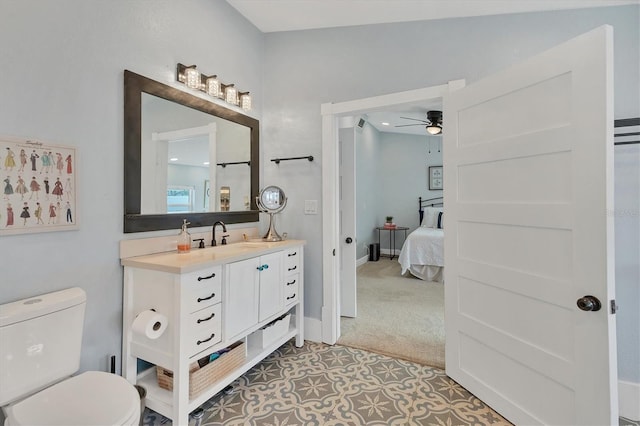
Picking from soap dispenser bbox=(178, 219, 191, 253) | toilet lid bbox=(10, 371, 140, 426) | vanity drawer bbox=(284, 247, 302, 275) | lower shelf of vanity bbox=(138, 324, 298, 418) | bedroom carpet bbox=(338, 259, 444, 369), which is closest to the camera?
toilet lid bbox=(10, 371, 140, 426)

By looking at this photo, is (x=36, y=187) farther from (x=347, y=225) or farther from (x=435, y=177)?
(x=435, y=177)

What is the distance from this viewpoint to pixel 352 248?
343 centimetres

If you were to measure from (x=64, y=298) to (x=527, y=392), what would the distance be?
2.35m

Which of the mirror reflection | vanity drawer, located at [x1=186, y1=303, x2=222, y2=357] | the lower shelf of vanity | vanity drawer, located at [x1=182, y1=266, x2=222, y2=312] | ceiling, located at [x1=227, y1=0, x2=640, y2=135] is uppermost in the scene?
ceiling, located at [x1=227, y1=0, x2=640, y2=135]

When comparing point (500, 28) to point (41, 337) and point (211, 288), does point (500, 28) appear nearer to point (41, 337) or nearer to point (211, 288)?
point (211, 288)

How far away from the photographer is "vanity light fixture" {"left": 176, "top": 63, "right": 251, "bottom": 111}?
2.11 m

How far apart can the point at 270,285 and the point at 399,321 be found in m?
1.68

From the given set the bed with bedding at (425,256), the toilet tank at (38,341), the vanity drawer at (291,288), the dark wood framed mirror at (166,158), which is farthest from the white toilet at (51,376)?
the bed with bedding at (425,256)

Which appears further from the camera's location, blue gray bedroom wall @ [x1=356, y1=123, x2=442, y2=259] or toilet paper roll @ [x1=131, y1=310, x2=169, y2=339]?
blue gray bedroom wall @ [x1=356, y1=123, x2=442, y2=259]

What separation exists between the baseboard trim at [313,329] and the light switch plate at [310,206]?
0.97m

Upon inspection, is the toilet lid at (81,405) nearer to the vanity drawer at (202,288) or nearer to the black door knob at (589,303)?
the vanity drawer at (202,288)

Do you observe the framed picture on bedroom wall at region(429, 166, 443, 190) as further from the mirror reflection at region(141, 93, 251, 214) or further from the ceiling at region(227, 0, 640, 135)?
the mirror reflection at region(141, 93, 251, 214)

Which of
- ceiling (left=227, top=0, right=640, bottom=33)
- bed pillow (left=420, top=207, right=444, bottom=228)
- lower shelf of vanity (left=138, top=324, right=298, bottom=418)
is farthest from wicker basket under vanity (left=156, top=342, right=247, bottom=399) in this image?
bed pillow (left=420, top=207, right=444, bottom=228)

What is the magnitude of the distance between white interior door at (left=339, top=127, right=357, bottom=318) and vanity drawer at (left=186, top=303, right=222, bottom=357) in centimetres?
181
